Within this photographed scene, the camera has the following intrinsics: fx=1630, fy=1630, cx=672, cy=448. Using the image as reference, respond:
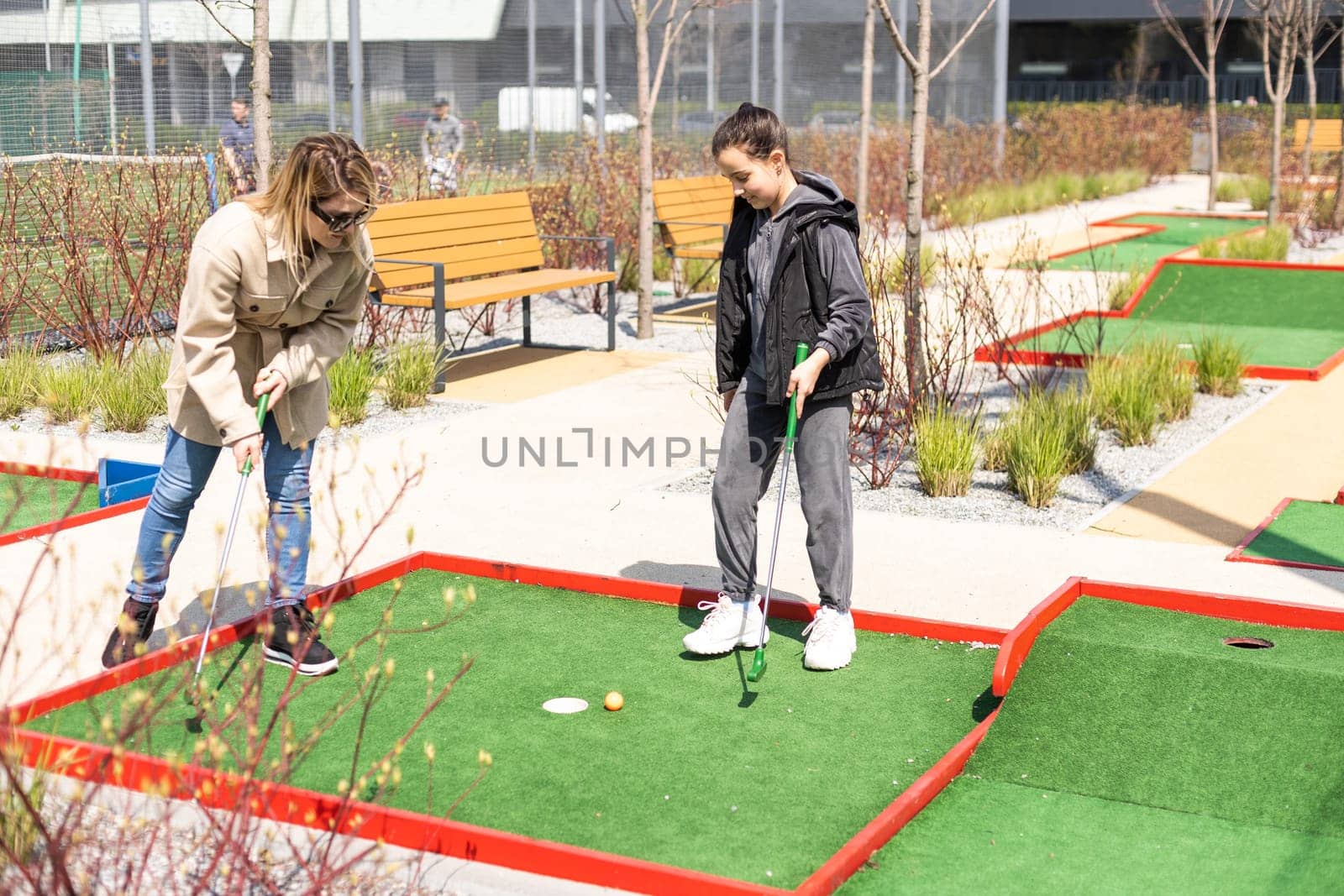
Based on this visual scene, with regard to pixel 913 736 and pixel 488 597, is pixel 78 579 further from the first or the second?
pixel 913 736

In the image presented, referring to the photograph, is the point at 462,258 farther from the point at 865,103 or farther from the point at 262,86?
the point at 865,103

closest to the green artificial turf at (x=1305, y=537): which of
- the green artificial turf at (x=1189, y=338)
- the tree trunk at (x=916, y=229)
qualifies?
the tree trunk at (x=916, y=229)

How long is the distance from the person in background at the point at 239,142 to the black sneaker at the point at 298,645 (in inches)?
249

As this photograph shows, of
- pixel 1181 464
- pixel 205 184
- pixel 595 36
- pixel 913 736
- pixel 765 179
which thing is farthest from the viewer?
pixel 595 36

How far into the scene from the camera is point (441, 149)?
1386 cm

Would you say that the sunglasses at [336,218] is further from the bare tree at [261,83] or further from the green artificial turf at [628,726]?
the bare tree at [261,83]

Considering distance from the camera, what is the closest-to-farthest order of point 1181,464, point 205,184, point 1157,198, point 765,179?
point 765,179
point 1181,464
point 205,184
point 1157,198

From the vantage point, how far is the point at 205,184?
1018 cm

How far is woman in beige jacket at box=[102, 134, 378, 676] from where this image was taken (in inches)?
173

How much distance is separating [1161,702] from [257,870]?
8.17 ft

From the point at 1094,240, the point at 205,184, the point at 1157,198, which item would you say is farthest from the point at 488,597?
the point at 1157,198

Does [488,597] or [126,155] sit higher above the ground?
[126,155]

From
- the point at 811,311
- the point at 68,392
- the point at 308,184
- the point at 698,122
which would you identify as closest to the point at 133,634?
the point at 308,184

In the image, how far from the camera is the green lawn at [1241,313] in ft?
36.4
